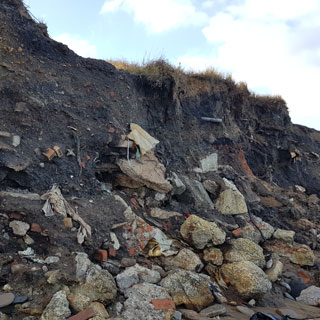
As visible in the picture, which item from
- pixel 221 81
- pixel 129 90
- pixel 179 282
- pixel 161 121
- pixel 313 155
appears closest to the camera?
pixel 179 282

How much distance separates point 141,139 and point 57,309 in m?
3.82

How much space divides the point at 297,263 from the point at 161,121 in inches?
172

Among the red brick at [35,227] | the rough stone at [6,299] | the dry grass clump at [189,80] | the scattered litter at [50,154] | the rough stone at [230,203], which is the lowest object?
the rough stone at [6,299]

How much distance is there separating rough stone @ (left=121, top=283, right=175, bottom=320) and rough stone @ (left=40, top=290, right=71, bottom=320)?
24.2 inches

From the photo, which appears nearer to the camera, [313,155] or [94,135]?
[94,135]

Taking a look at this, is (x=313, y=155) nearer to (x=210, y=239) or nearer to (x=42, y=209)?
(x=210, y=239)

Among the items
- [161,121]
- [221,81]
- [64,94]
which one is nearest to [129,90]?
[161,121]

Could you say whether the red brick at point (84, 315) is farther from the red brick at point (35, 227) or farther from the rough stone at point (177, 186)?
the rough stone at point (177, 186)

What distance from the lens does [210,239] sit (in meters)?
5.05

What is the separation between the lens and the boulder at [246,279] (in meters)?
4.25

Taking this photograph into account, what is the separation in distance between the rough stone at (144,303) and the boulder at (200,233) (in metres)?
1.38

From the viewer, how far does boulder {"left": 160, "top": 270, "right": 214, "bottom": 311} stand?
3.78 metres

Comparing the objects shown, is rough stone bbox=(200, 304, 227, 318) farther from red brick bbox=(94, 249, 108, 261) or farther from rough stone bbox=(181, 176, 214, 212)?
rough stone bbox=(181, 176, 214, 212)

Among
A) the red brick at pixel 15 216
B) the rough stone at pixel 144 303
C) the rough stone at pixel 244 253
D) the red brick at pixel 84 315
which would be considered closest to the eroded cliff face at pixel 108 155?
the red brick at pixel 15 216
